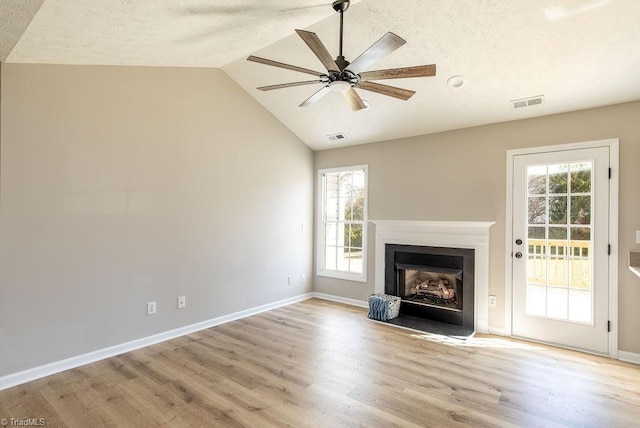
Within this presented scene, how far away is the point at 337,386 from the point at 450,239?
239 centimetres

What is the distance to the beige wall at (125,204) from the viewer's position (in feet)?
A: 8.63

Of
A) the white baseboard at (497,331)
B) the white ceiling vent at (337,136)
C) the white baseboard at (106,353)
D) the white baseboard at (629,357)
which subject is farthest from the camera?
the white ceiling vent at (337,136)

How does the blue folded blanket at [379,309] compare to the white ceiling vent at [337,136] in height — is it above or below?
below

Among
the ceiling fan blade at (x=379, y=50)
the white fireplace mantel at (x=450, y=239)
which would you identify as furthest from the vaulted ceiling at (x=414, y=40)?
the white fireplace mantel at (x=450, y=239)

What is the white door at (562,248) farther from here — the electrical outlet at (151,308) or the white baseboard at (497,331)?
the electrical outlet at (151,308)

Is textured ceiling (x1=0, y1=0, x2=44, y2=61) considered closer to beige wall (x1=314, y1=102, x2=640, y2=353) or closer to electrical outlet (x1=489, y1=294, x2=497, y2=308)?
beige wall (x1=314, y1=102, x2=640, y2=353)

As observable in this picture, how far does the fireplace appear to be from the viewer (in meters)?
4.00

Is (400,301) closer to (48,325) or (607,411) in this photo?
(607,411)

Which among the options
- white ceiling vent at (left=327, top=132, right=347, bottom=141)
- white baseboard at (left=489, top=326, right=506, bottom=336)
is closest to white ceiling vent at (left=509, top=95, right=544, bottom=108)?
white ceiling vent at (left=327, top=132, right=347, bottom=141)

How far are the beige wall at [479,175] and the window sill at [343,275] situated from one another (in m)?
0.08

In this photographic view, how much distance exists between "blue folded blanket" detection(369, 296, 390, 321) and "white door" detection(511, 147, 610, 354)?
1.43 metres

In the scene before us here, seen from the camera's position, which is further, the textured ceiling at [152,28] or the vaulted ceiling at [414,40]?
the vaulted ceiling at [414,40]

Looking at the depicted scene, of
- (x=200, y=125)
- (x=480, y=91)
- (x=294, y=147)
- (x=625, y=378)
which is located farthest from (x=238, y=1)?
(x=625, y=378)

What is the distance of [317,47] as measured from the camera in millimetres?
1977
